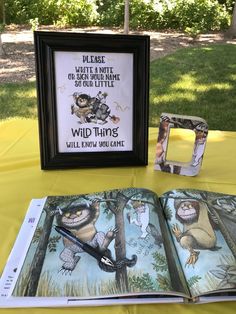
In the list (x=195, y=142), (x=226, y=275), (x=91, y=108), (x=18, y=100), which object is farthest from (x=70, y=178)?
(x=18, y=100)

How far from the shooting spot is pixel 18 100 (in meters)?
3.76

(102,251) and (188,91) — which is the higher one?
(102,251)

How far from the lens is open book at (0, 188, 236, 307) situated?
596 mm

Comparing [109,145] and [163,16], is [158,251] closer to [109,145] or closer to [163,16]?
[109,145]

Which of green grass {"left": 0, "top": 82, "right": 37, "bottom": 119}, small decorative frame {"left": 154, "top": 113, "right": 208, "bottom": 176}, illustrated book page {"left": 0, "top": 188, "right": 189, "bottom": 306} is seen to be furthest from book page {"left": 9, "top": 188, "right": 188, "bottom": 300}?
green grass {"left": 0, "top": 82, "right": 37, "bottom": 119}

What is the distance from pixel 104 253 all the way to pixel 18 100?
3.25m

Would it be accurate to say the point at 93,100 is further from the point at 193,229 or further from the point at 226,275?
the point at 226,275

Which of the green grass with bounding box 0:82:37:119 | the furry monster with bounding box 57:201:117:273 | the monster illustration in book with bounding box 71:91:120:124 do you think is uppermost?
the monster illustration in book with bounding box 71:91:120:124

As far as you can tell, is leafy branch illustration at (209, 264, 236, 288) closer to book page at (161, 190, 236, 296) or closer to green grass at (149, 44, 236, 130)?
book page at (161, 190, 236, 296)

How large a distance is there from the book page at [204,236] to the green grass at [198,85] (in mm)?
1997

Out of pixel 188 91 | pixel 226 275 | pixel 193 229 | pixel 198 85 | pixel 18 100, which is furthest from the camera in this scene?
pixel 198 85

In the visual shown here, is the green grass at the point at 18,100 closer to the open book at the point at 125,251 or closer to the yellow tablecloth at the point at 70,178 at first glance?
the yellow tablecloth at the point at 70,178

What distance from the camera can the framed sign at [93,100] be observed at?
3.18 ft

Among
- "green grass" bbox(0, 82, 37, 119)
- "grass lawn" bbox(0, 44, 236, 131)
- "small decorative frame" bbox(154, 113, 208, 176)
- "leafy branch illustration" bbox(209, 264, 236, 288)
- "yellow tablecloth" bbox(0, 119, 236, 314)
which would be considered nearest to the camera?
"leafy branch illustration" bbox(209, 264, 236, 288)
